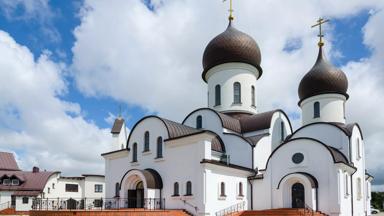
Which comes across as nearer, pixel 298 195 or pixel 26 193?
pixel 298 195

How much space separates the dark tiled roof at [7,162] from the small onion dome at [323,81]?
99.1 ft

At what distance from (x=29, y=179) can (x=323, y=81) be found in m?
29.1

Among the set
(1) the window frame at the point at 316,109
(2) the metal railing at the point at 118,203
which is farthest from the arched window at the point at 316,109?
(2) the metal railing at the point at 118,203

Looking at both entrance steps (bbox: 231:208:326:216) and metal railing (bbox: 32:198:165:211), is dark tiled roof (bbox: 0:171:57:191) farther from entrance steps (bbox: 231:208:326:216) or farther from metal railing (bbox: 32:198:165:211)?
entrance steps (bbox: 231:208:326:216)

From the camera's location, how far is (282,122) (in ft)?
87.1

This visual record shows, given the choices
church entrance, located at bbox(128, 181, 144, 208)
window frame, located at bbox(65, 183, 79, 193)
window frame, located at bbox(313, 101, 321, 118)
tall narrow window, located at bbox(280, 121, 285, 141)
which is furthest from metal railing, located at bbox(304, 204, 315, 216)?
window frame, located at bbox(65, 183, 79, 193)

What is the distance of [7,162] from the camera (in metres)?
39.8

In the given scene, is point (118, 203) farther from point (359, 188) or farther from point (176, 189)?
point (359, 188)

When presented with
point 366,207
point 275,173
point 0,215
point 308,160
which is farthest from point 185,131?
point 0,215

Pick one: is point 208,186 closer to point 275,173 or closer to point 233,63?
point 275,173

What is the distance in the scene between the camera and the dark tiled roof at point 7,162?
3911 centimetres

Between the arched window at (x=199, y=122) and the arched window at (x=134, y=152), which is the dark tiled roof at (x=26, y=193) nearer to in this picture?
the arched window at (x=134, y=152)

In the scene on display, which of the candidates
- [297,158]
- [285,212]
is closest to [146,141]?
[297,158]

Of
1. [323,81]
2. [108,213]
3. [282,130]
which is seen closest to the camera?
[108,213]
